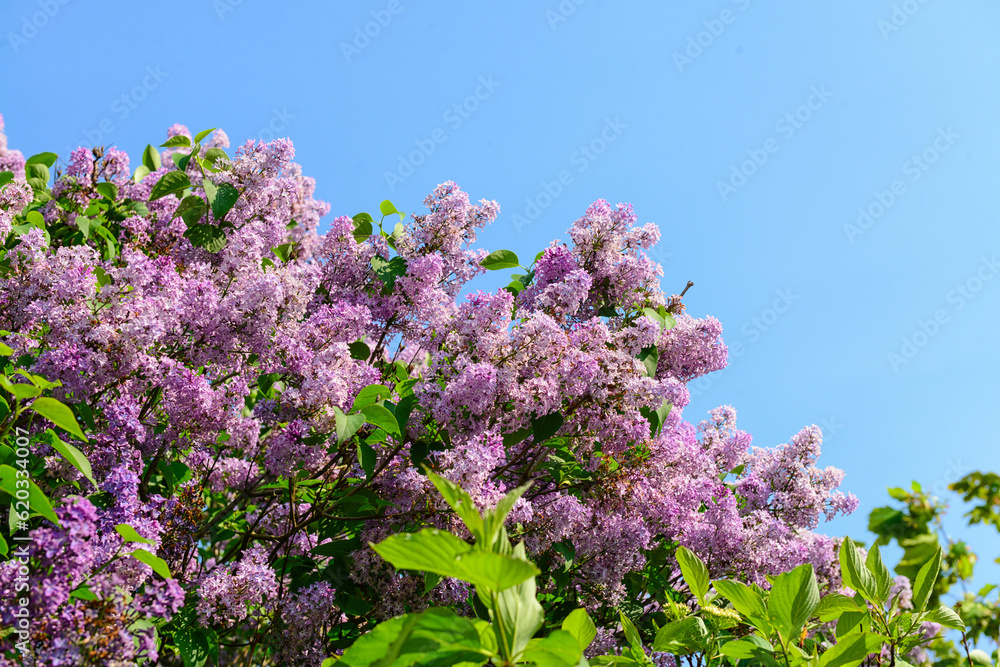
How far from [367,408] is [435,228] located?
172cm

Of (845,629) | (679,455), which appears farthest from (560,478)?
(845,629)

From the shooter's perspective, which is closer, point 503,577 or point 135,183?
point 503,577

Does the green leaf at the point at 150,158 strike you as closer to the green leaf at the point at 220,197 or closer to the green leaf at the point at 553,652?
the green leaf at the point at 220,197

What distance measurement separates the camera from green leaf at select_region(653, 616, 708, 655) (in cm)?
181

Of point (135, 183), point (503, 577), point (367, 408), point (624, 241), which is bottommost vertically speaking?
point (503, 577)

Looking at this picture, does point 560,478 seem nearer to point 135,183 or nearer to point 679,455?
point 679,455

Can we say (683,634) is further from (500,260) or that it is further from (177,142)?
(177,142)

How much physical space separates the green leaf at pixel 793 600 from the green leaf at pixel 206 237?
4.52m

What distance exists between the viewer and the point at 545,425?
3795mm

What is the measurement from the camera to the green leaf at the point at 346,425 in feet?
11.0

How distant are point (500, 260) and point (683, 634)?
337cm

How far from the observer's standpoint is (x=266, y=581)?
12.0 feet

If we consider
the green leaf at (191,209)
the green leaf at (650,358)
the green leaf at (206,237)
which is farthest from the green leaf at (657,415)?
the green leaf at (191,209)

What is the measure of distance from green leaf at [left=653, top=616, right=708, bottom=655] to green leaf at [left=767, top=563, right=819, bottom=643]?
0.90 feet
